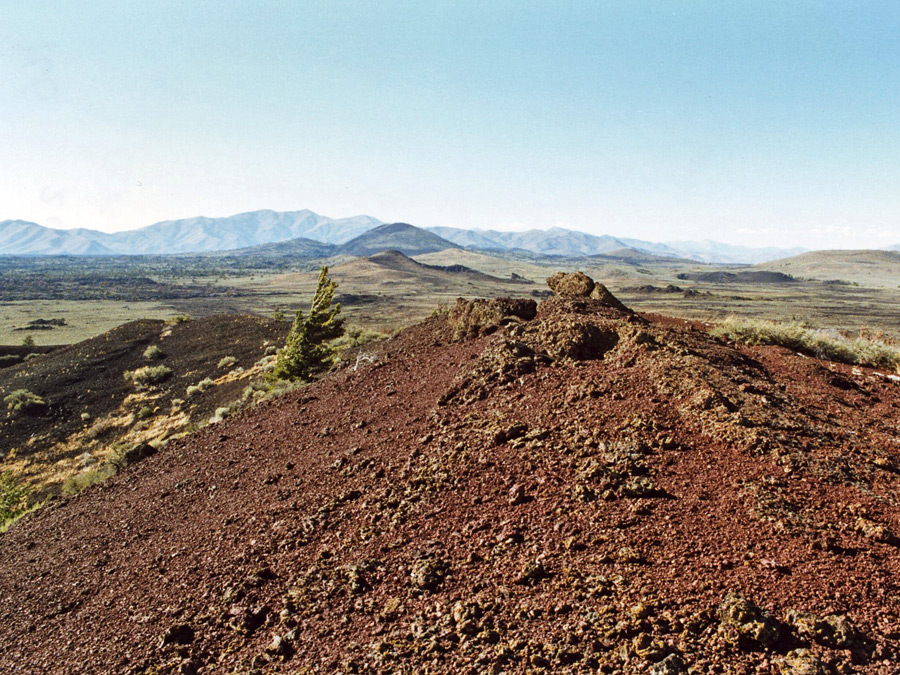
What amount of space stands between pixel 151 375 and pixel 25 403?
546 cm

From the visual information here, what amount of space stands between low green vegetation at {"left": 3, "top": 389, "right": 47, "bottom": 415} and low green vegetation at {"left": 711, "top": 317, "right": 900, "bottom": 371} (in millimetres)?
29019

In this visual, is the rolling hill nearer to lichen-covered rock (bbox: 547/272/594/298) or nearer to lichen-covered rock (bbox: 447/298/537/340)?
lichen-covered rock (bbox: 547/272/594/298)

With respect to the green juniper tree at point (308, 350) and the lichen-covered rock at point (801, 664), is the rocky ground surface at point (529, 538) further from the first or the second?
the green juniper tree at point (308, 350)

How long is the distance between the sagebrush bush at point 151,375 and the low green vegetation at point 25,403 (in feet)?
12.3

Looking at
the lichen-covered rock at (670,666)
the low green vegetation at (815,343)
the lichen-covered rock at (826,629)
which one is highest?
the low green vegetation at (815,343)

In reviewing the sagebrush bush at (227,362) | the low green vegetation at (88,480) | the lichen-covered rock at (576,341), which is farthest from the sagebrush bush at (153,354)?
the lichen-covered rock at (576,341)

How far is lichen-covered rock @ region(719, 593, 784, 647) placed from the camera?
299 cm

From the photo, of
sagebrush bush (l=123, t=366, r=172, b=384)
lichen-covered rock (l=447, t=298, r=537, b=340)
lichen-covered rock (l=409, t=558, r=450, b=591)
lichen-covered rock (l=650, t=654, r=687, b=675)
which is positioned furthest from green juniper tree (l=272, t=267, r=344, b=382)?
lichen-covered rock (l=650, t=654, r=687, b=675)

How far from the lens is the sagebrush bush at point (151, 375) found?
2539 cm

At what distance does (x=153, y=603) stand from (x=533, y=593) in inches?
173

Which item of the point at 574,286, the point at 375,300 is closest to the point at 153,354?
the point at 574,286

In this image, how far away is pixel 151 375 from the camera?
2547 centimetres

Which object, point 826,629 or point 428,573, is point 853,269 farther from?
point 428,573

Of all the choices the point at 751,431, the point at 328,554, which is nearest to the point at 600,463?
the point at 751,431
